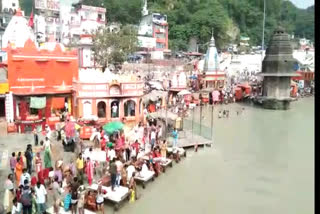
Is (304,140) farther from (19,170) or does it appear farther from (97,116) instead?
(97,116)

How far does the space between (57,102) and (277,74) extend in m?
20.4

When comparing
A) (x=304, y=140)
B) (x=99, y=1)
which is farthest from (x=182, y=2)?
(x=304, y=140)

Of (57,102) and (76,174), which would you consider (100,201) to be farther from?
(57,102)

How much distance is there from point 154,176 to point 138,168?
75cm

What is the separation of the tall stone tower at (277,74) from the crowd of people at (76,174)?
1757 centimetres

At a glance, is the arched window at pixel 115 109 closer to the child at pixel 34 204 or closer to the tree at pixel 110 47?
the child at pixel 34 204

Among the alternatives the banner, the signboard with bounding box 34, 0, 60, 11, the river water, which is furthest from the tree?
the signboard with bounding box 34, 0, 60, 11

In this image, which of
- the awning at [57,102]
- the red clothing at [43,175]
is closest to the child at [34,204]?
the red clothing at [43,175]

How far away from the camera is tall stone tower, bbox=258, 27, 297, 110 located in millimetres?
30969

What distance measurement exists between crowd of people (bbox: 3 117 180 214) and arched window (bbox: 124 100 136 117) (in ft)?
12.8

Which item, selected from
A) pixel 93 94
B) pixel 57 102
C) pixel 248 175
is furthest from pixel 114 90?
pixel 248 175

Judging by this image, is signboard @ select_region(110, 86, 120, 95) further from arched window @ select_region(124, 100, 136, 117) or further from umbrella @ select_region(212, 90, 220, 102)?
umbrella @ select_region(212, 90, 220, 102)

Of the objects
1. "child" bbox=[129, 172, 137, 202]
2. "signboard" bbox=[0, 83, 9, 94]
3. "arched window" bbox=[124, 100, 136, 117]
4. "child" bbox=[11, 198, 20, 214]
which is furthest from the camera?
"arched window" bbox=[124, 100, 136, 117]

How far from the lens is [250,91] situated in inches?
1495
